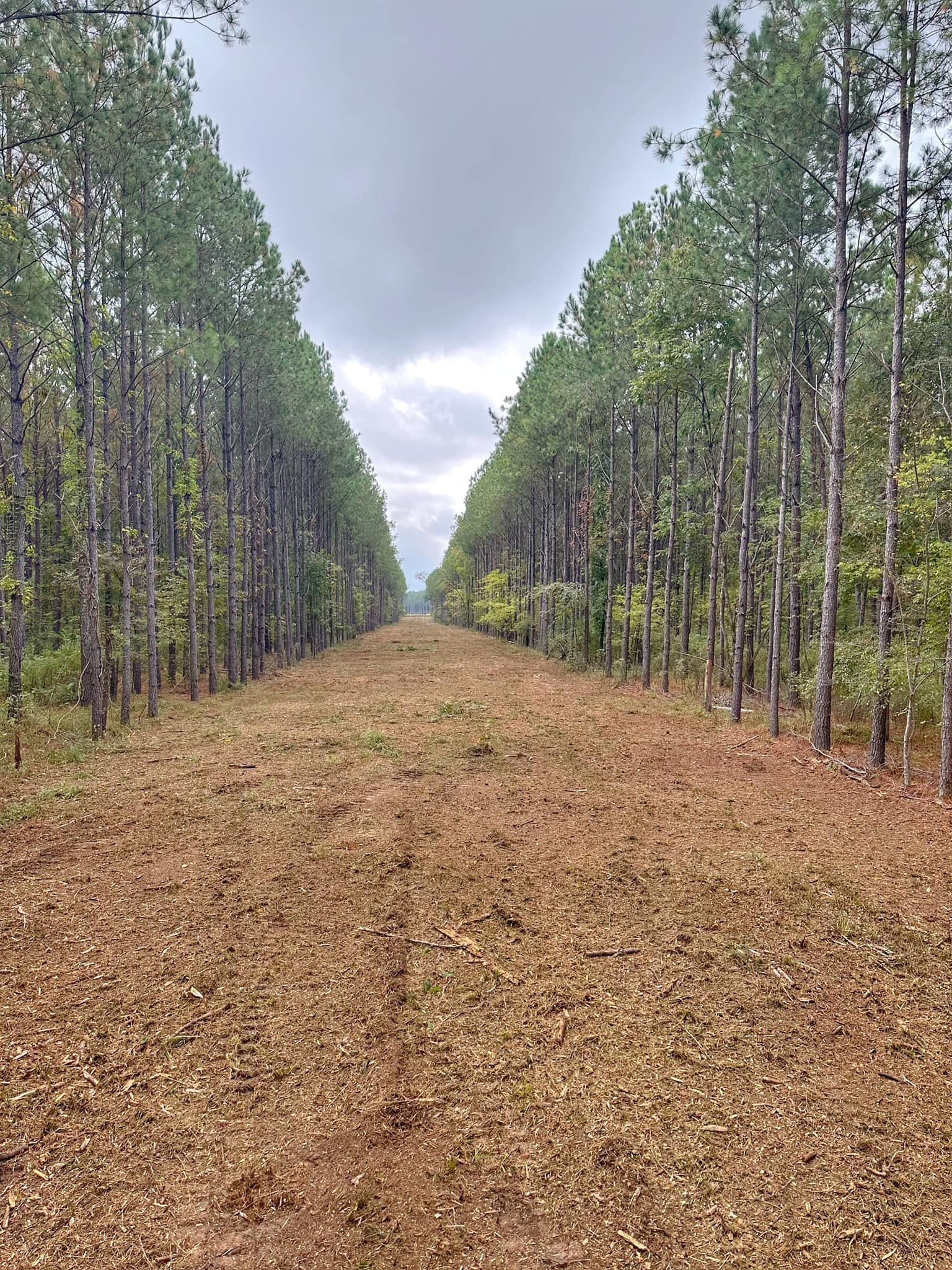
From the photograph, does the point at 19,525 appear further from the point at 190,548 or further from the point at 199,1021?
the point at 199,1021

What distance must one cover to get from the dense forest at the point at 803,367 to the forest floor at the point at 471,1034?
4160mm

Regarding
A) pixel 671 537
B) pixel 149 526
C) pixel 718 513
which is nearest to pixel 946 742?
pixel 718 513

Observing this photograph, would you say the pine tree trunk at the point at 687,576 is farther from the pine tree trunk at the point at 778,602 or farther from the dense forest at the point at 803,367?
the pine tree trunk at the point at 778,602

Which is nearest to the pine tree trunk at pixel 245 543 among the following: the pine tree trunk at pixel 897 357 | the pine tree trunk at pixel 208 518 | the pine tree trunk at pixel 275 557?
the pine tree trunk at pixel 208 518

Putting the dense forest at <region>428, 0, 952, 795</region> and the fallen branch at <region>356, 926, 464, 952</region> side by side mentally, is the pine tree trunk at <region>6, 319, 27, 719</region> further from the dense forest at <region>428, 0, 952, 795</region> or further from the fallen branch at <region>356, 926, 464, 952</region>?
the dense forest at <region>428, 0, 952, 795</region>

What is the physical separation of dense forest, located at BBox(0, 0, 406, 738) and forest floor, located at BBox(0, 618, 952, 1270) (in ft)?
23.0

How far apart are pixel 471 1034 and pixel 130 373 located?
13329 mm

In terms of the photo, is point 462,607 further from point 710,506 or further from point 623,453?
point 710,506

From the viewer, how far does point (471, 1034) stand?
121 inches

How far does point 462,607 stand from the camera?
2650 inches

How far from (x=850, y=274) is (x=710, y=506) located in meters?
10.5

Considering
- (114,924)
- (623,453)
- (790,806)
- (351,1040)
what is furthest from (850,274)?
(623,453)

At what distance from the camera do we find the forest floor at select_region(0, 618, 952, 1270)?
209 cm

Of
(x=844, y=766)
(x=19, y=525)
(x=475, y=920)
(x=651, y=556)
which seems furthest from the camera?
(x=651, y=556)
